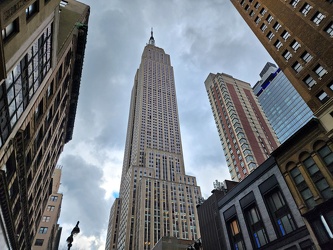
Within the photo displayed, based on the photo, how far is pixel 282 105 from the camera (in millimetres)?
122688

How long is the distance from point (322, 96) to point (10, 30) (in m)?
33.0

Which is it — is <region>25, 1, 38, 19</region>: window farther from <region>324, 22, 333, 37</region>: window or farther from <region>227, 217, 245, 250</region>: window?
<region>324, 22, 333, 37</region>: window

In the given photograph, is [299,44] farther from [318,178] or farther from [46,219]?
[46,219]

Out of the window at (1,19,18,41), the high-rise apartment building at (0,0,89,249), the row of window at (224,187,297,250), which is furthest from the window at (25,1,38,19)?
the row of window at (224,187,297,250)

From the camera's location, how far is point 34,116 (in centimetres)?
2670

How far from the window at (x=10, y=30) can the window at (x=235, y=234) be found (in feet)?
106

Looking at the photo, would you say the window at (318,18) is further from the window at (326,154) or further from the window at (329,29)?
the window at (326,154)

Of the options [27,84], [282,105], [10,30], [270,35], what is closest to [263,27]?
[270,35]

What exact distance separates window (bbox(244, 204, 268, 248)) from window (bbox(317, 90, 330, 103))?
15437 millimetres

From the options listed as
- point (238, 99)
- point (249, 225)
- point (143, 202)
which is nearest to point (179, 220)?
point (143, 202)

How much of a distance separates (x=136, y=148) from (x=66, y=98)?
125 m

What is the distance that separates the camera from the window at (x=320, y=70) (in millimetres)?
30209

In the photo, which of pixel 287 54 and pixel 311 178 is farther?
pixel 287 54

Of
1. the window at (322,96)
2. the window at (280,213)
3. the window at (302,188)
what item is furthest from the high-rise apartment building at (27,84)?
the window at (322,96)
